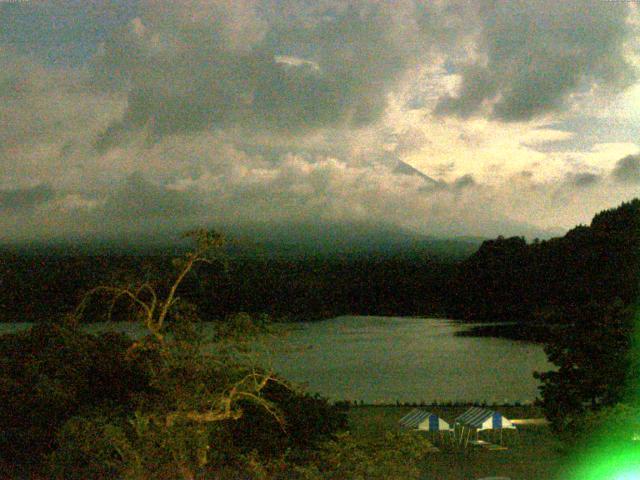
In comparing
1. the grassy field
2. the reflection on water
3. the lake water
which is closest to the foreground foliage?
the grassy field

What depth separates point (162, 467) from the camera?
7.14 meters

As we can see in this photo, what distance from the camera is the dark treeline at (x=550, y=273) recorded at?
38.2 meters

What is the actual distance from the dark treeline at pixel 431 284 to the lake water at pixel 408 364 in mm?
3314

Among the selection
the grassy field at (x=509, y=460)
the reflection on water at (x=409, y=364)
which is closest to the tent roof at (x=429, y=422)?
the grassy field at (x=509, y=460)

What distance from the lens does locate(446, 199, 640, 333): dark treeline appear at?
3822 cm

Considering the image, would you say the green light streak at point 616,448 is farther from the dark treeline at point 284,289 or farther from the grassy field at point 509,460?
the dark treeline at point 284,289

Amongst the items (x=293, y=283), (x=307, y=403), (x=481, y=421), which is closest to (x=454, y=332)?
(x=293, y=283)

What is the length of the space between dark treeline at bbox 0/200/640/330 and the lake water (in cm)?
331

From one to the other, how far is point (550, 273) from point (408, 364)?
18.7 metres

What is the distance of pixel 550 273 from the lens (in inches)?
1978

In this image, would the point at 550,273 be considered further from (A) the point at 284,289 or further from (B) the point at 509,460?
(B) the point at 509,460

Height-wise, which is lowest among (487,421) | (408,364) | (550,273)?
(408,364)

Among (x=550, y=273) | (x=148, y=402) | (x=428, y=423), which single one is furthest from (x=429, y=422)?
(x=550, y=273)

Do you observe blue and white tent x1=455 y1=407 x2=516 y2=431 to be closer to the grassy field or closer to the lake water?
the grassy field
